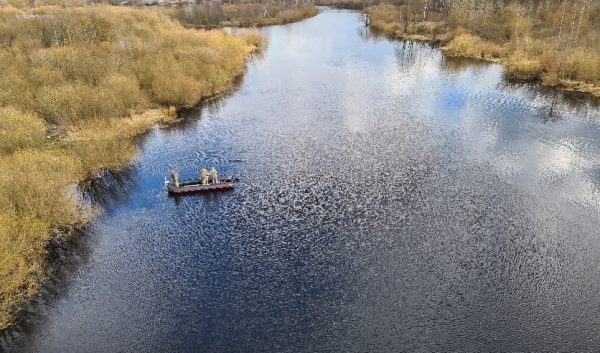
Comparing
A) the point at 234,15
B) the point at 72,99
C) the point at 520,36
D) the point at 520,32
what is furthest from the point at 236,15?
the point at 72,99

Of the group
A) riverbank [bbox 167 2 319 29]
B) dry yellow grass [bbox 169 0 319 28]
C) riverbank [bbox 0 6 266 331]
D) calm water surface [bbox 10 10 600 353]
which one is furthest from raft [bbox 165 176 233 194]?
dry yellow grass [bbox 169 0 319 28]

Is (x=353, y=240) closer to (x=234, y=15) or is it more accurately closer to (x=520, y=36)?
(x=520, y=36)

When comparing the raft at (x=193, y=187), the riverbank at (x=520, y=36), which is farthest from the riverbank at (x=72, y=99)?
the riverbank at (x=520, y=36)

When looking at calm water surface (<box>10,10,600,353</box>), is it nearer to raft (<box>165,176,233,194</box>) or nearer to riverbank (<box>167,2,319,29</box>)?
raft (<box>165,176,233,194</box>)

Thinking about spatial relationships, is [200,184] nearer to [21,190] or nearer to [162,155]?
[162,155]

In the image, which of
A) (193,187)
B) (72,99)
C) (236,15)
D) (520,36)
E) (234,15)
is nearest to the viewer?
(193,187)
